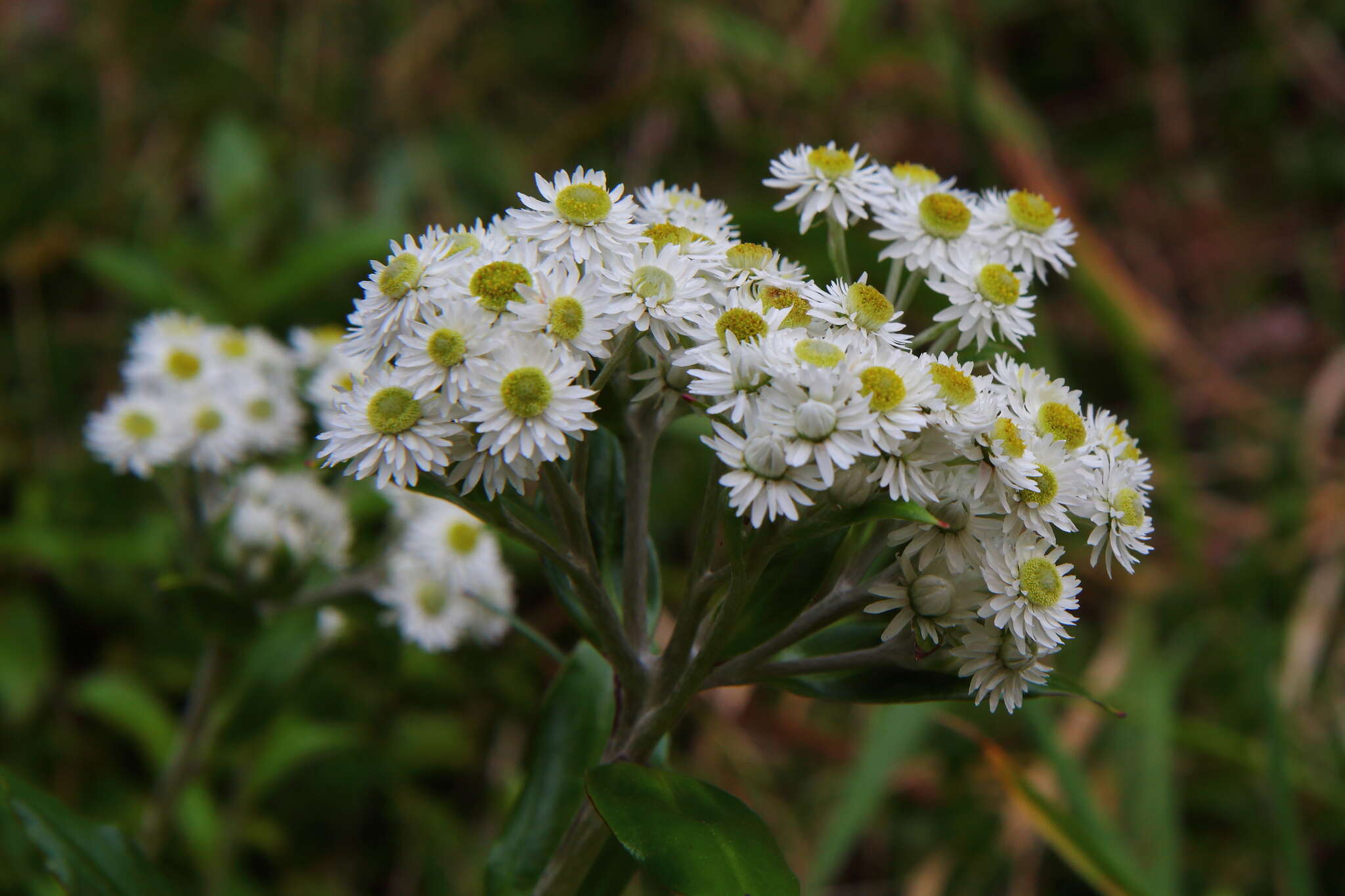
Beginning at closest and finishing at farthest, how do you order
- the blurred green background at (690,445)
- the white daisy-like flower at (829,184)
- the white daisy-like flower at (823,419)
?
the white daisy-like flower at (823,419)
the white daisy-like flower at (829,184)
the blurred green background at (690,445)

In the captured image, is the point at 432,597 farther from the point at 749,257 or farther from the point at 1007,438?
the point at 1007,438

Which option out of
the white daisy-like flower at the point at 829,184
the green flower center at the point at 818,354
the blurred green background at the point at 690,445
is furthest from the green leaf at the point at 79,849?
the white daisy-like flower at the point at 829,184

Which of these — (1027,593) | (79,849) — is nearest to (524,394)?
(1027,593)

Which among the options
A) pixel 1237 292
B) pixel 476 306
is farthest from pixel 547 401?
pixel 1237 292

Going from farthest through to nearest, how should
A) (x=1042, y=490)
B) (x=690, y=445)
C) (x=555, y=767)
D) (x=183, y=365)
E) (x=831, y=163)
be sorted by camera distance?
(x=690, y=445) < (x=183, y=365) < (x=555, y=767) < (x=831, y=163) < (x=1042, y=490)

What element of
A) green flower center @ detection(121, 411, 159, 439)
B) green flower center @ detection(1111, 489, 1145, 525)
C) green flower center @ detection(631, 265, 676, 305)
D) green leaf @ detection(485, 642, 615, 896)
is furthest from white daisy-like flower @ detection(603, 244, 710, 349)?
green flower center @ detection(121, 411, 159, 439)

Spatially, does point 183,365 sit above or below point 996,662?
above

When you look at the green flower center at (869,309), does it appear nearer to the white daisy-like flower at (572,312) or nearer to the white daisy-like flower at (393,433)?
the white daisy-like flower at (572,312)

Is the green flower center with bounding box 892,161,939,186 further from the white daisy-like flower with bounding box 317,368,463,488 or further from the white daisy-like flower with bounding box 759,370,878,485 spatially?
the white daisy-like flower with bounding box 317,368,463,488
